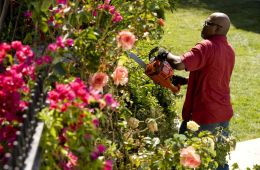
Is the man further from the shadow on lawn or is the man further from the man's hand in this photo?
the shadow on lawn

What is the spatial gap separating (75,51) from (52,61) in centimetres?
36

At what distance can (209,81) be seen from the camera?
173 inches

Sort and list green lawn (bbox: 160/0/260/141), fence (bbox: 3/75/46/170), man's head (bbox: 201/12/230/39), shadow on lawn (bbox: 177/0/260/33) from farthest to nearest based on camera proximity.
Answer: shadow on lawn (bbox: 177/0/260/33)
green lawn (bbox: 160/0/260/141)
man's head (bbox: 201/12/230/39)
fence (bbox: 3/75/46/170)

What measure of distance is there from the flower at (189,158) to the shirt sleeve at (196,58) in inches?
49.8

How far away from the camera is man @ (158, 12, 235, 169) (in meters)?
4.25

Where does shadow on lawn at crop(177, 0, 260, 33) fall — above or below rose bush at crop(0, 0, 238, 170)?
below

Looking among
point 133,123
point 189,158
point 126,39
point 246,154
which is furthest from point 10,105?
point 246,154

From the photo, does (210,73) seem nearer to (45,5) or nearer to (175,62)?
(175,62)

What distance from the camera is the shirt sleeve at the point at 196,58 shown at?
13.7 ft

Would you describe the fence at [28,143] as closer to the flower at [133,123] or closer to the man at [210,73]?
the flower at [133,123]

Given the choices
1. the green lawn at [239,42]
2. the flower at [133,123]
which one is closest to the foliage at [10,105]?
the flower at [133,123]

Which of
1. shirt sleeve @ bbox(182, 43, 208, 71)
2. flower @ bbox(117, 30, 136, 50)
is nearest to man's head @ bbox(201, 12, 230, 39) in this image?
shirt sleeve @ bbox(182, 43, 208, 71)

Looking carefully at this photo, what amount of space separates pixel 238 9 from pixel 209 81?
426 inches

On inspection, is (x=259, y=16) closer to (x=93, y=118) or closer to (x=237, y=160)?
(x=237, y=160)
